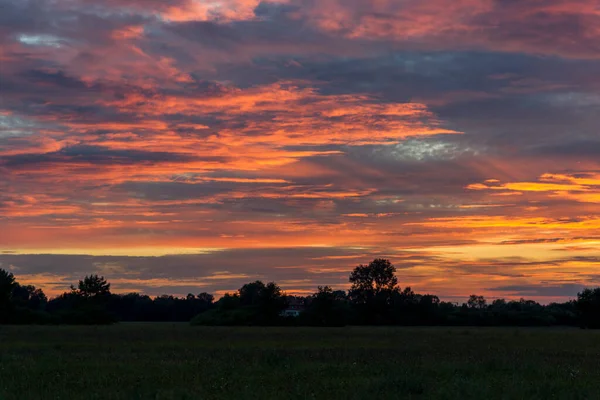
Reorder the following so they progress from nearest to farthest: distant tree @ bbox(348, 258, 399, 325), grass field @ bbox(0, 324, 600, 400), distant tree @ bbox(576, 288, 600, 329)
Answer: grass field @ bbox(0, 324, 600, 400) < distant tree @ bbox(576, 288, 600, 329) < distant tree @ bbox(348, 258, 399, 325)

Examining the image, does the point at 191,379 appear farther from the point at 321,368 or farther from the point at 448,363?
the point at 448,363

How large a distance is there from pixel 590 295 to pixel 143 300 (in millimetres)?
95632

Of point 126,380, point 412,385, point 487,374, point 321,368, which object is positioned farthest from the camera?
point 321,368

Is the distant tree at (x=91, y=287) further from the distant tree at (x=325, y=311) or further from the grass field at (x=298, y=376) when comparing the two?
the grass field at (x=298, y=376)

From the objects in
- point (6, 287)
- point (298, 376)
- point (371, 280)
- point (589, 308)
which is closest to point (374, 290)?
point (371, 280)

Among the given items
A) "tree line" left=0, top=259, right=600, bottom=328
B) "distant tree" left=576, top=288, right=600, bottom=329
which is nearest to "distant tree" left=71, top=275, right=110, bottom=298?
"tree line" left=0, top=259, right=600, bottom=328

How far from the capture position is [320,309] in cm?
11588

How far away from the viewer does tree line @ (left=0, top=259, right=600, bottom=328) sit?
113m

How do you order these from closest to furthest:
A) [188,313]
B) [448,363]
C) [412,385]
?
[412,385]
[448,363]
[188,313]

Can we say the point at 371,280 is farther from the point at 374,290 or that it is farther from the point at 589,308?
the point at 589,308

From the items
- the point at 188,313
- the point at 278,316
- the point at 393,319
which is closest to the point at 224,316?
the point at 278,316

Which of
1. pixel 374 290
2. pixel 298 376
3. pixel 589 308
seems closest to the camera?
pixel 298 376

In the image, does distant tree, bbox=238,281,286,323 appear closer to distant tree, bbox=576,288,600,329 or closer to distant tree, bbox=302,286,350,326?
distant tree, bbox=302,286,350,326

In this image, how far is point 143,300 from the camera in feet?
547
